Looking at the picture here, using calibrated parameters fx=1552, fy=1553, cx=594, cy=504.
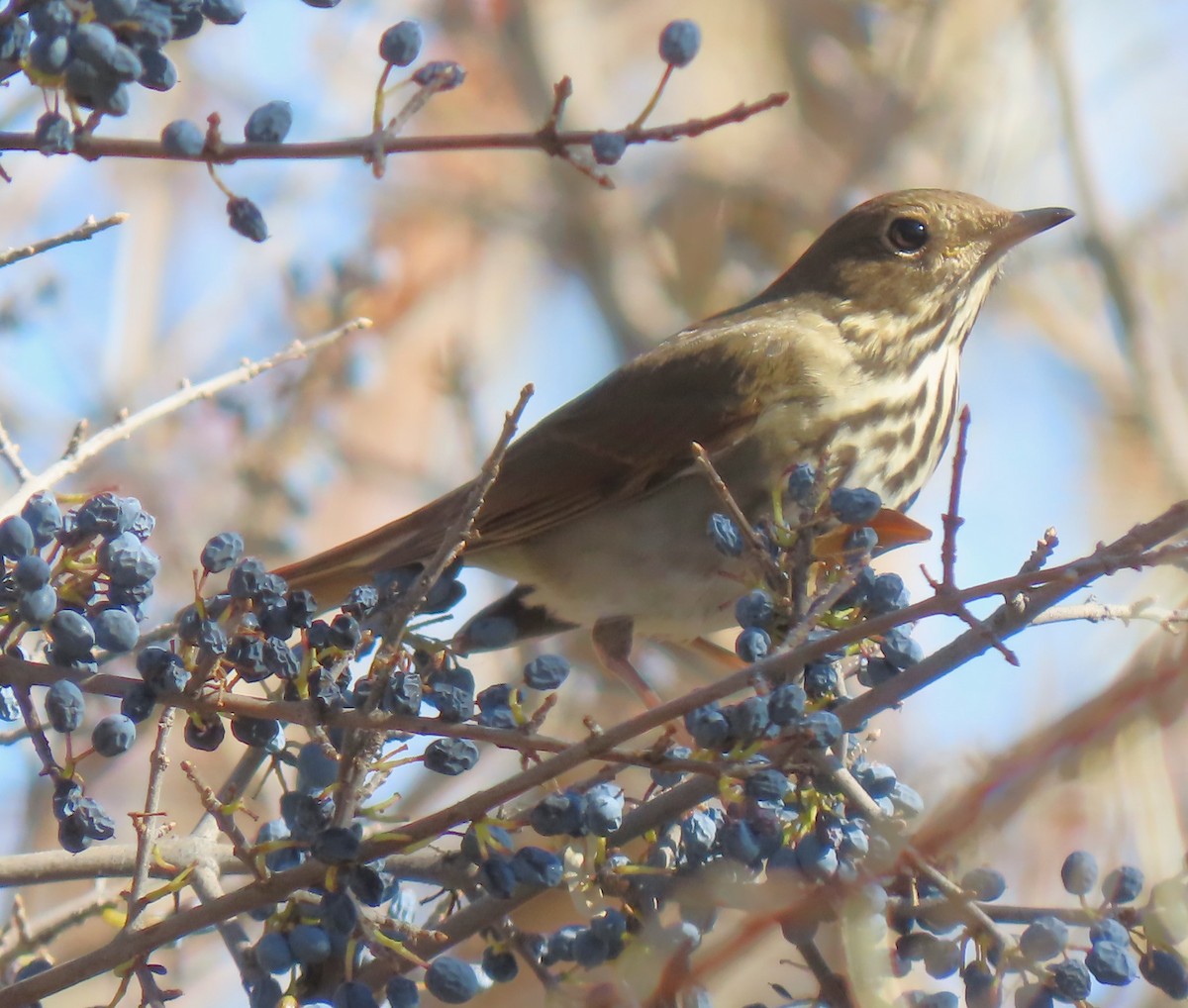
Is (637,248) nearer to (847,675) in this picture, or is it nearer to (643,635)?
(643,635)

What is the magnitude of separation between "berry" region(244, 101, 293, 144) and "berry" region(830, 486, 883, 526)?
944 millimetres

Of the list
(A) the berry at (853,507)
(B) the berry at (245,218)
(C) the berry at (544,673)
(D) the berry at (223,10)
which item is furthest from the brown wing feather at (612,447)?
(D) the berry at (223,10)

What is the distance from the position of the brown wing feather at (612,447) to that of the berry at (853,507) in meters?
1.59

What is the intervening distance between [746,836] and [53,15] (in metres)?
1.28

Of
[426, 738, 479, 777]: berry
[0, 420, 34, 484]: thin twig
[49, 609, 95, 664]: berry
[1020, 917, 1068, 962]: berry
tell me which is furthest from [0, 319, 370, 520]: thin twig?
[1020, 917, 1068, 962]: berry

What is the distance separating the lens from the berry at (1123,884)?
197cm

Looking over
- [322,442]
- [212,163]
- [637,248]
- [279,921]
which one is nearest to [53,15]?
[212,163]

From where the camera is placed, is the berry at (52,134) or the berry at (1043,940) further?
the berry at (1043,940)

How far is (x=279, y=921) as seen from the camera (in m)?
1.96

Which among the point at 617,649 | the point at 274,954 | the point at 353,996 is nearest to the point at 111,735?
the point at 274,954

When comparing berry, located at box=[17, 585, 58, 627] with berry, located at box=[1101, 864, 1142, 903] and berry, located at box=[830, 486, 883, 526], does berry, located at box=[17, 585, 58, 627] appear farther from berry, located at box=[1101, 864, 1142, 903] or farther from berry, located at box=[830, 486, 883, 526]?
berry, located at box=[1101, 864, 1142, 903]

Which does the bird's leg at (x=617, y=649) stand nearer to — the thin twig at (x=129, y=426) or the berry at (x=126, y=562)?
the thin twig at (x=129, y=426)

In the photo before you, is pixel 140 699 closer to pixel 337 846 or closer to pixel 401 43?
pixel 337 846

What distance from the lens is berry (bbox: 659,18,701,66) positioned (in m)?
1.95
